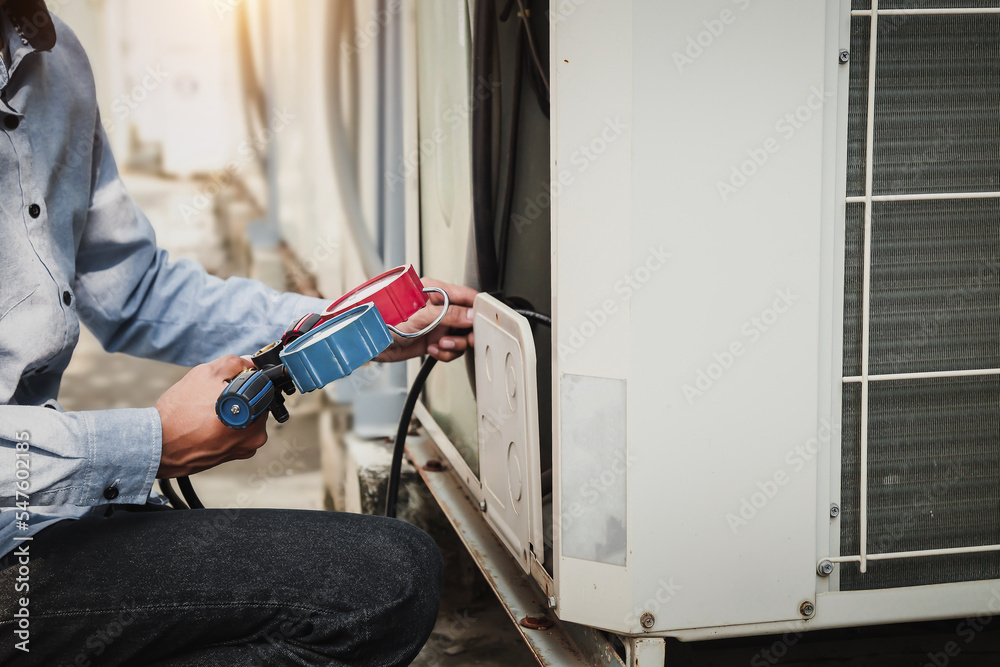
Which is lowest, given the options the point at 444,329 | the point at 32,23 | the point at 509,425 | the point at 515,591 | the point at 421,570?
the point at 515,591

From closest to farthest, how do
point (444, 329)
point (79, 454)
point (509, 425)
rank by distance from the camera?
point (79, 454), point (509, 425), point (444, 329)

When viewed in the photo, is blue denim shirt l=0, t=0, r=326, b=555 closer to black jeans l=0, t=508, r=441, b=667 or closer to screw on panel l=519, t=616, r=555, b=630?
black jeans l=0, t=508, r=441, b=667

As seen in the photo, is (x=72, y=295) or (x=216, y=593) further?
(x=72, y=295)

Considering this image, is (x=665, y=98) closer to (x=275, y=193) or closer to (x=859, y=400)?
(x=859, y=400)

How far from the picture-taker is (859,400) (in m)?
0.98

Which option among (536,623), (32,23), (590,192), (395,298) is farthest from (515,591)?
(32,23)

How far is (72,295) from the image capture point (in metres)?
1.06

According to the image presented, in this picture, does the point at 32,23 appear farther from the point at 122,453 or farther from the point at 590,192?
the point at 590,192

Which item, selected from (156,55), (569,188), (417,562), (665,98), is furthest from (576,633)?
(156,55)

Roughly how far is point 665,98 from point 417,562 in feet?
2.19

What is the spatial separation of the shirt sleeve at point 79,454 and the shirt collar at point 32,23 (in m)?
0.47

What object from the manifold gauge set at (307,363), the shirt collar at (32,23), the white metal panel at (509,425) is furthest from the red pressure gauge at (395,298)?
the shirt collar at (32,23)

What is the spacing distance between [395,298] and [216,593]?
16.0 inches

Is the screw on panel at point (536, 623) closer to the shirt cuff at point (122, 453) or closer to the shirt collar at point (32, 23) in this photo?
the shirt cuff at point (122, 453)
